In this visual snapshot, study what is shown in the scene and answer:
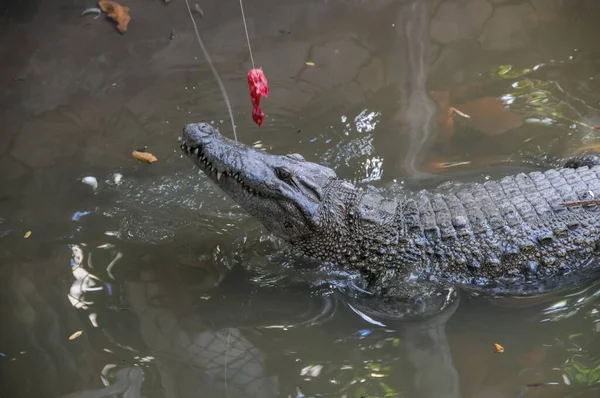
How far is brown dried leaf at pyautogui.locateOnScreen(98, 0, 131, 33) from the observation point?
6.23 metres

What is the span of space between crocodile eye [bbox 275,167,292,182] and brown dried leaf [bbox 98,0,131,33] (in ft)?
11.3

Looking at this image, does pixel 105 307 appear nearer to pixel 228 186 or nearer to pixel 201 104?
pixel 228 186

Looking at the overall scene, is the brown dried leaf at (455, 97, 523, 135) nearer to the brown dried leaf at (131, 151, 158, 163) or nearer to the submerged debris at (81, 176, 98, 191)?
the brown dried leaf at (131, 151, 158, 163)

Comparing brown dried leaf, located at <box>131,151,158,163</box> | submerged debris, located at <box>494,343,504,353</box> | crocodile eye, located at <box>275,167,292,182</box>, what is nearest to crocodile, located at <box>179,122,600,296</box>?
crocodile eye, located at <box>275,167,292,182</box>

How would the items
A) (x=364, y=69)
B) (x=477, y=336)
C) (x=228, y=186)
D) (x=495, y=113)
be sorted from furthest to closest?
(x=364, y=69) < (x=495, y=113) < (x=228, y=186) < (x=477, y=336)

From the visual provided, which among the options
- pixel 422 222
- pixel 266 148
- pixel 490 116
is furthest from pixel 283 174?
pixel 490 116

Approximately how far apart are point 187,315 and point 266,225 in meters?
0.82

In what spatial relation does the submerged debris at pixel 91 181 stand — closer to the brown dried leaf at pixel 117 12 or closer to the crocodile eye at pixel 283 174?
the crocodile eye at pixel 283 174

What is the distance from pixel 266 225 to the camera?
3996 mm

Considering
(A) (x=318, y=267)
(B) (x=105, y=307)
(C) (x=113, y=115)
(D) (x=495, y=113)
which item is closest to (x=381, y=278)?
(A) (x=318, y=267)

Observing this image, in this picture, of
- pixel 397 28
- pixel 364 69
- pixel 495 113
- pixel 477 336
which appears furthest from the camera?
pixel 397 28

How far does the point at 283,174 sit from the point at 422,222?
994mm

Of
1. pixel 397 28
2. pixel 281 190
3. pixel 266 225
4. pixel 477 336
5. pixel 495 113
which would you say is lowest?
pixel 477 336

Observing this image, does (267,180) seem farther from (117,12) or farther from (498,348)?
(117,12)
